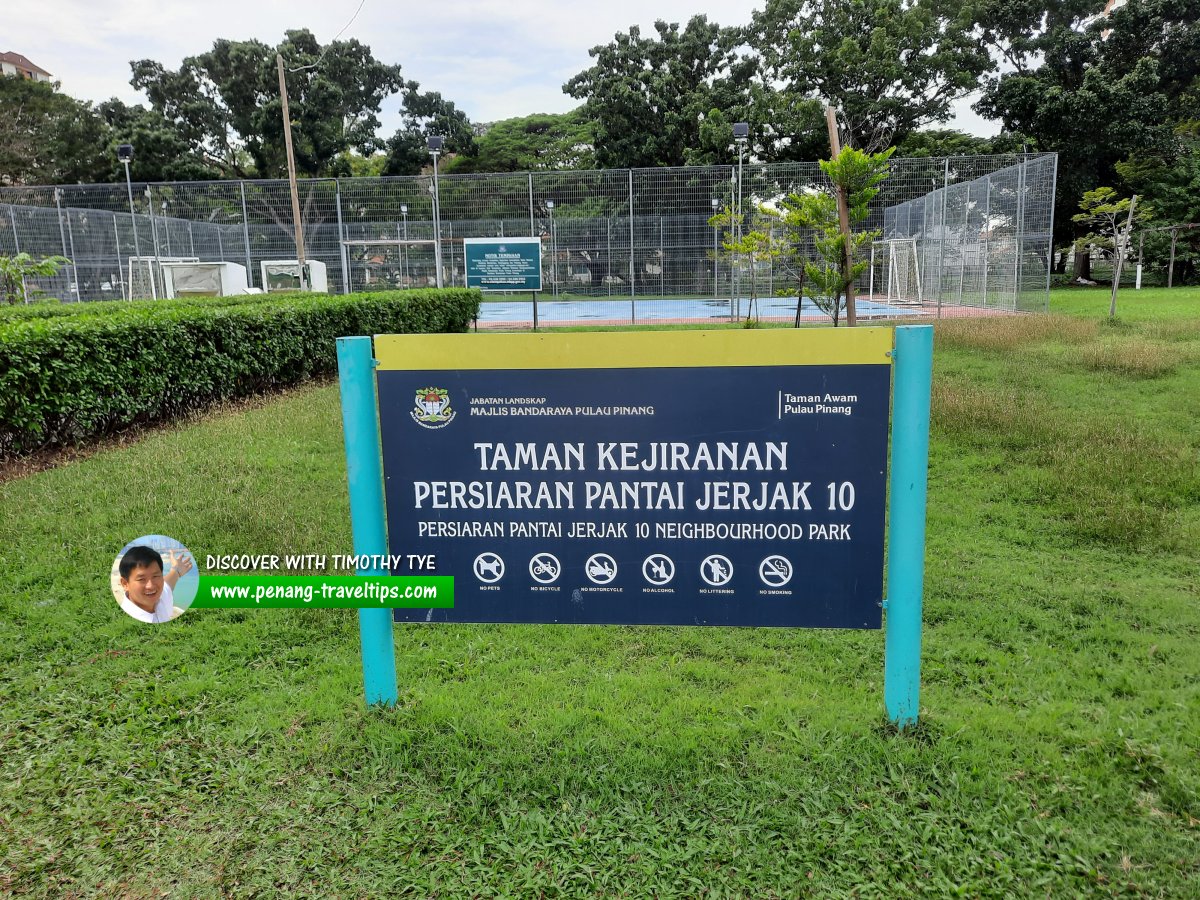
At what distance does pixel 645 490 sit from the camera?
254 cm

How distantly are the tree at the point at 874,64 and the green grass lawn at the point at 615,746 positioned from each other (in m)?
31.1

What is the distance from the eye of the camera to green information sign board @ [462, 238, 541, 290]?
17531 mm

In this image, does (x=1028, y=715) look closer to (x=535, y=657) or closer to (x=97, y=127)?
(x=535, y=657)

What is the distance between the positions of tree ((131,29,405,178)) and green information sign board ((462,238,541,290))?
24.5 m

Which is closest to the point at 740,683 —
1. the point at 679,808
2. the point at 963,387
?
the point at 679,808

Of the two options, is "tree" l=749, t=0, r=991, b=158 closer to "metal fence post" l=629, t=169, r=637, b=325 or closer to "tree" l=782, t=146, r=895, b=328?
"metal fence post" l=629, t=169, r=637, b=325

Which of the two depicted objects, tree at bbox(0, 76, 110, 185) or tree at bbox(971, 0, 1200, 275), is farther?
tree at bbox(0, 76, 110, 185)

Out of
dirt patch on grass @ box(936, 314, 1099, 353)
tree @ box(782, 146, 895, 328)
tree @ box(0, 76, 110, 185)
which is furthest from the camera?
tree @ box(0, 76, 110, 185)

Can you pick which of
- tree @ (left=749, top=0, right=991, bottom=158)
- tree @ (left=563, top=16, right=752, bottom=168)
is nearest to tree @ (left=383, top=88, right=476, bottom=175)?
tree @ (left=563, top=16, right=752, bottom=168)

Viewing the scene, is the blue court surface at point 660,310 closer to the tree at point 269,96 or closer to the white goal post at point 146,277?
the white goal post at point 146,277

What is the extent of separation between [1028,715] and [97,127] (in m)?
49.0

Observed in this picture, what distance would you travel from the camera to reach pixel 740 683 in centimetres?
314

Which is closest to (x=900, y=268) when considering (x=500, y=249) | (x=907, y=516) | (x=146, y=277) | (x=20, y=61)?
(x=500, y=249)

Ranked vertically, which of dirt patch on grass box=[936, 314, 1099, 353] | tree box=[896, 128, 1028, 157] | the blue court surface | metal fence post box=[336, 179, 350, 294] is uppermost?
tree box=[896, 128, 1028, 157]
